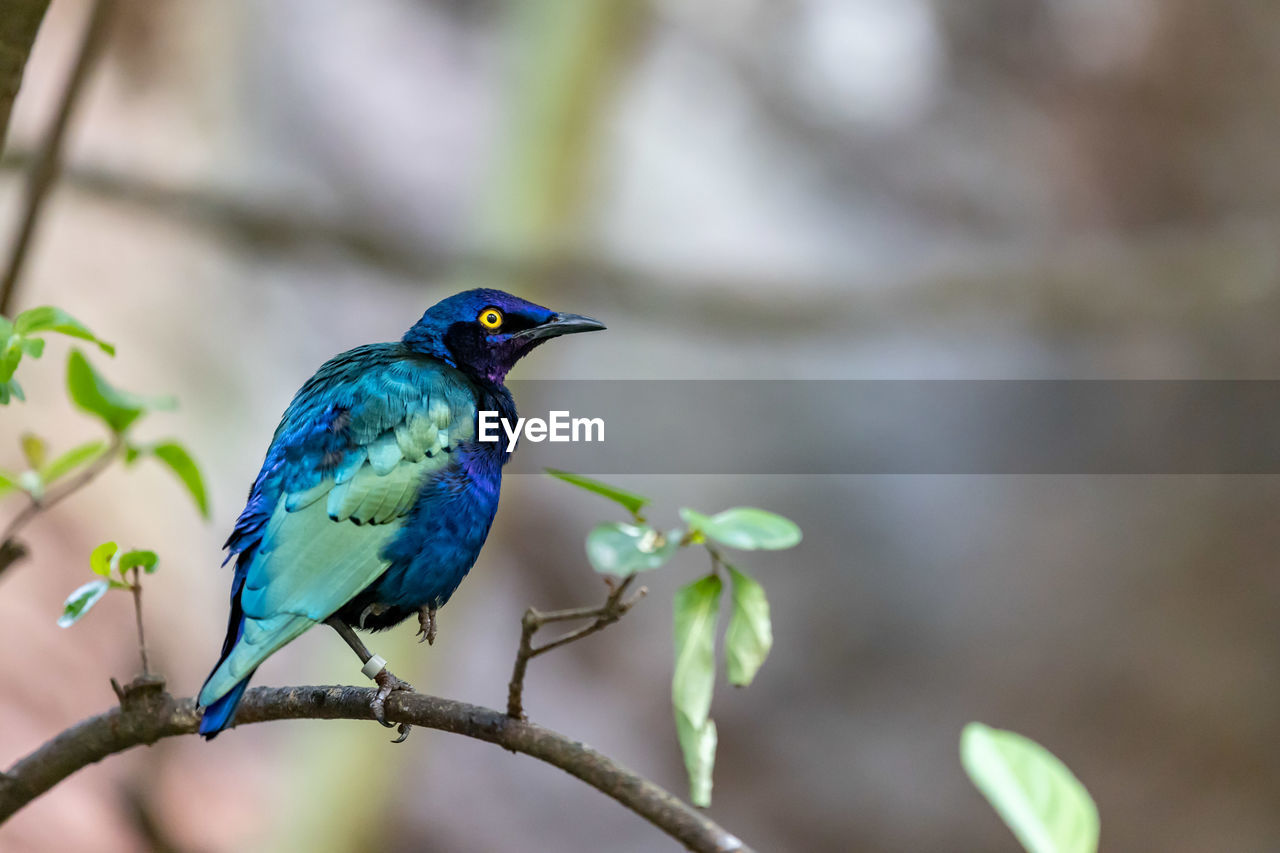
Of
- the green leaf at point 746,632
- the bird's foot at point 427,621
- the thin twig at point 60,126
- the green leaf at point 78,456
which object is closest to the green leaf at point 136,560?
the green leaf at point 78,456

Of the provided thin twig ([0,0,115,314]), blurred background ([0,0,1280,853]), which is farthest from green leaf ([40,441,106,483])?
blurred background ([0,0,1280,853])

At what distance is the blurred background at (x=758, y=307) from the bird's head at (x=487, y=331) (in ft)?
7.74

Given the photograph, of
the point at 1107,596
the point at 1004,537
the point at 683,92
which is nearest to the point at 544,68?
the point at 683,92

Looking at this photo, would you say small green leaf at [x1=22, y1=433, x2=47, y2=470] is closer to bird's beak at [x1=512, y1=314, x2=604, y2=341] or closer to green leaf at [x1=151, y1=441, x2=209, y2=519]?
green leaf at [x1=151, y1=441, x2=209, y2=519]

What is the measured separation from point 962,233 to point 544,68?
2380 mm

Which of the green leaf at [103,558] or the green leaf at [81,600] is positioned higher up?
the green leaf at [103,558]

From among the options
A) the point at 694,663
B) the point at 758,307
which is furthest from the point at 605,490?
the point at 758,307

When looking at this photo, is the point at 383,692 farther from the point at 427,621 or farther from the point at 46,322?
the point at 46,322

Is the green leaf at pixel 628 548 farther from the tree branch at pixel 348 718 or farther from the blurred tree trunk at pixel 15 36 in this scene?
the blurred tree trunk at pixel 15 36

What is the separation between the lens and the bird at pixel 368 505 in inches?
50.9

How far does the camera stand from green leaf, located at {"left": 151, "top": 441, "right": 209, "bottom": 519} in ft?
3.56

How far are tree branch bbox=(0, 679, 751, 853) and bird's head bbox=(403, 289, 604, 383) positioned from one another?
592mm

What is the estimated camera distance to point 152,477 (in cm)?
417

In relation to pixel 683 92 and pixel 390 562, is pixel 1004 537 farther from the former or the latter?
pixel 390 562
